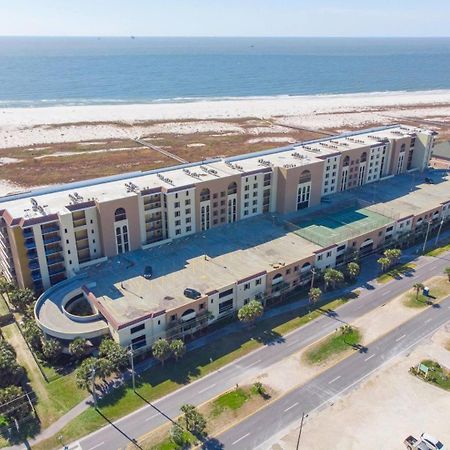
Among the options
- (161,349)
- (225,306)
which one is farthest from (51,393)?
(225,306)

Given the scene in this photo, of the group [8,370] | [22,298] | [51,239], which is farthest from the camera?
[51,239]

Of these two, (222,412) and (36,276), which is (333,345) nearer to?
(222,412)

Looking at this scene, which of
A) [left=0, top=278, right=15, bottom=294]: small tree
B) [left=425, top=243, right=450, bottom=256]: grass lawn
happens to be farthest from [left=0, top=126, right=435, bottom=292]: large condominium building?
[left=425, top=243, right=450, bottom=256]: grass lawn

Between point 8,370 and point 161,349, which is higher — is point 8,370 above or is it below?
below

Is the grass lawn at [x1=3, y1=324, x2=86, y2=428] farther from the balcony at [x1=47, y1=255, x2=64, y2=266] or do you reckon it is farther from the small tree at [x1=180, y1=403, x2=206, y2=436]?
the small tree at [x1=180, y1=403, x2=206, y2=436]

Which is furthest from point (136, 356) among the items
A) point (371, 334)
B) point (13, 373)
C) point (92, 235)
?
point (371, 334)
